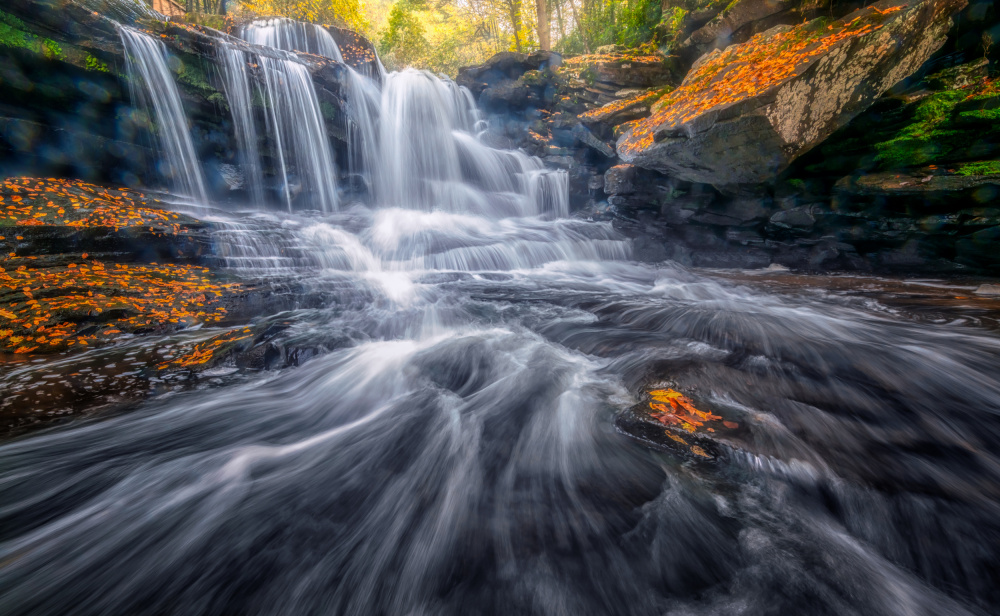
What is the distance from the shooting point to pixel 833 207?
20.8 feet

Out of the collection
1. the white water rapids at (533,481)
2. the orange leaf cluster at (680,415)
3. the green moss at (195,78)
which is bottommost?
the white water rapids at (533,481)

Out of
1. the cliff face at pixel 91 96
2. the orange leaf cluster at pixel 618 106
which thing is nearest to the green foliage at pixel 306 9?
the cliff face at pixel 91 96

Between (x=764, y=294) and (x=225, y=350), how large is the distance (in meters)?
7.77

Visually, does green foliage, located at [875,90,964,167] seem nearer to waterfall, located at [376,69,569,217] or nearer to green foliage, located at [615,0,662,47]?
green foliage, located at [615,0,662,47]

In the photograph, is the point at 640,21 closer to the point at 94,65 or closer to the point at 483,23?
the point at 94,65

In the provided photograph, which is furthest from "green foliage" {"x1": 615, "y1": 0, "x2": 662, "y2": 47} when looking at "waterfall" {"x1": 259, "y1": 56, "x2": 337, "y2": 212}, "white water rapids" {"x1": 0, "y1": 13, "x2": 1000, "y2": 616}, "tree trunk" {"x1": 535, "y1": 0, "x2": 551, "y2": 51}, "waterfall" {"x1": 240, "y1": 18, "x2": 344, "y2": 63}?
"waterfall" {"x1": 240, "y1": 18, "x2": 344, "y2": 63}

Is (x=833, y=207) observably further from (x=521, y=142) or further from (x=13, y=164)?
(x=13, y=164)

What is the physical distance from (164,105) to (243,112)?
5.62 ft

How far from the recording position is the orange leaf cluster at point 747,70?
5.19m

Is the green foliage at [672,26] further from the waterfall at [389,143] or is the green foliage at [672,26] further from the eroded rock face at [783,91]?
the waterfall at [389,143]

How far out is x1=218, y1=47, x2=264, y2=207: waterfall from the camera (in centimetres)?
988

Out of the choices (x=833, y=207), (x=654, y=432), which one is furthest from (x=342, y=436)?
(x=833, y=207)

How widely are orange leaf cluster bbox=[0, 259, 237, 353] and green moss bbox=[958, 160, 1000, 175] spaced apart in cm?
1022

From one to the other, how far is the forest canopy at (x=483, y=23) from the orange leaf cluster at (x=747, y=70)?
330 centimetres
